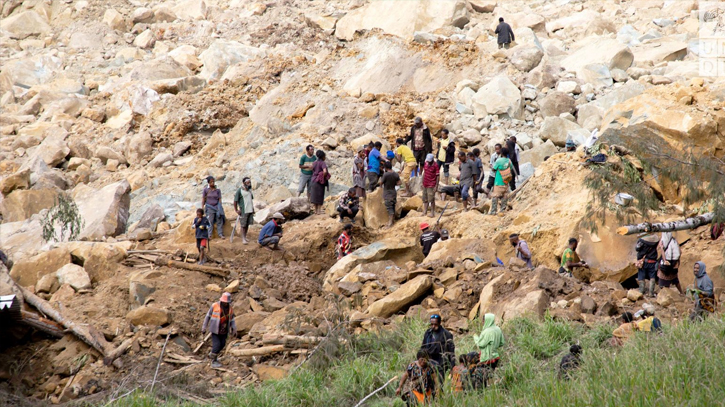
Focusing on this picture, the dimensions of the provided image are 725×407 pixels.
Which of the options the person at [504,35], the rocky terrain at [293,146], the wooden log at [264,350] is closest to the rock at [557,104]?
the rocky terrain at [293,146]

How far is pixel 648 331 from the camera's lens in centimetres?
→ 789

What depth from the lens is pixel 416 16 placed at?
2445cm

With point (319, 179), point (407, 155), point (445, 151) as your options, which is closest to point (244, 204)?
point (319, 179)

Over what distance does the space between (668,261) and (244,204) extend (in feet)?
25.2

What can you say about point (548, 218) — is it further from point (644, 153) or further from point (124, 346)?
point (124, 346)

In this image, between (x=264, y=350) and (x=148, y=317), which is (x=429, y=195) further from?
(x=148, y=317)

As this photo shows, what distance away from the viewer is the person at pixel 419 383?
720cm

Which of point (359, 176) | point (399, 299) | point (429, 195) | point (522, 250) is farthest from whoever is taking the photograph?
point (359, 176)

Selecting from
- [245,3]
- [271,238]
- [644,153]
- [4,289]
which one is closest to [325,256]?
[271,238]

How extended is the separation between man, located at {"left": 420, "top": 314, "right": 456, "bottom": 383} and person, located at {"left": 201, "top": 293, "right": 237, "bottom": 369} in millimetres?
3689

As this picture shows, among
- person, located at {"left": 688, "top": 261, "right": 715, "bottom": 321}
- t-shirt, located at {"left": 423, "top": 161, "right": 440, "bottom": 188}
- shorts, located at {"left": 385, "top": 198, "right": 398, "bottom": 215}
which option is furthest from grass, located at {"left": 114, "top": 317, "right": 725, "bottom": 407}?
shorts, located at {"left": 385, "top": 198, "right": 398, "bottom": 215}

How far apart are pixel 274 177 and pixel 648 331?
1191cm

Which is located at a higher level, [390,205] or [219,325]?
[219,325]

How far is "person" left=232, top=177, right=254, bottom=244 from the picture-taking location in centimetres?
1351
